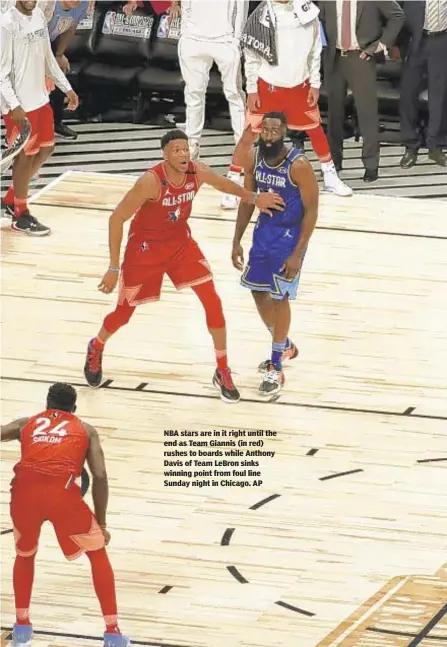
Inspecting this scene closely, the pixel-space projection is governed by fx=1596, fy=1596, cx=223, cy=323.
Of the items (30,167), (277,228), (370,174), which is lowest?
(370,174)

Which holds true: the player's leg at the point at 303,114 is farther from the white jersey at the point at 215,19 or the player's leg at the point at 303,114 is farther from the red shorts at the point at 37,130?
the red shorts at the point at 37,130

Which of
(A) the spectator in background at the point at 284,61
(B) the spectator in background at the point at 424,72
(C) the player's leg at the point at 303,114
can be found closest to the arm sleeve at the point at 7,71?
(A) the spectator in background at the point at 284,61

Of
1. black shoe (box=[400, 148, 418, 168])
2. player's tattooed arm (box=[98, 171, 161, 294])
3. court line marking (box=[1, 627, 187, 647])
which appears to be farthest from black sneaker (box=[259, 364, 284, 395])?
black shoe (box=[400, 148, 418, 168])

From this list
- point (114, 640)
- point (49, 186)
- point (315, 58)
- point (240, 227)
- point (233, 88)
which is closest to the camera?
point (114, 640)

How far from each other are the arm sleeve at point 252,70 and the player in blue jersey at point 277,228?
122 inches

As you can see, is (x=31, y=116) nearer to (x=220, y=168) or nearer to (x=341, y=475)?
(x=220, y=168)

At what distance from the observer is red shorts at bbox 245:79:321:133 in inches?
464

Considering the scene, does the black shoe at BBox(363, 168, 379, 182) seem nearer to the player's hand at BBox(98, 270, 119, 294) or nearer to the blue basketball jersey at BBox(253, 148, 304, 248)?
the blue basketball jersey at BBox(253, 148, 304, 248)

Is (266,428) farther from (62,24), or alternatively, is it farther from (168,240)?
(62,24)

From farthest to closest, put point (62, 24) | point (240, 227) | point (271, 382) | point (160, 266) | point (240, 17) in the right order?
point (62, 24), point (240, 17), point (271, 382), point (240, 227), point (160, 266)

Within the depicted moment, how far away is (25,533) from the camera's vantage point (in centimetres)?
638

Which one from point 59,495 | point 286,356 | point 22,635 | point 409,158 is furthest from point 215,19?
point 22,635

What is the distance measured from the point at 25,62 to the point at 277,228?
339 cm

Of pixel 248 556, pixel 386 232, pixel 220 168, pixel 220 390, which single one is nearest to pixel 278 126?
pixel 220 390
